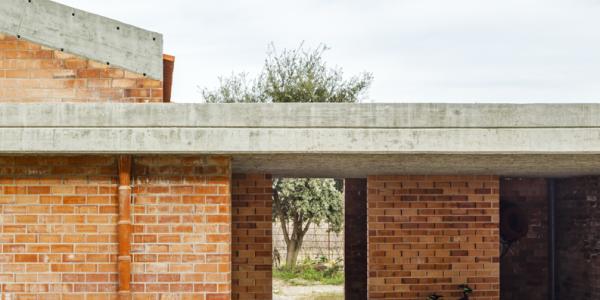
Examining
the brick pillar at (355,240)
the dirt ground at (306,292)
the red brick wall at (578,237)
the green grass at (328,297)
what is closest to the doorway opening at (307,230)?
the dirt ground at (306,292)

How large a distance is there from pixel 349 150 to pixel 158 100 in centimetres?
199

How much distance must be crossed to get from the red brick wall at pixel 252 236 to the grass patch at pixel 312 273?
9948mm

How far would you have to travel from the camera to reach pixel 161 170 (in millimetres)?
5535

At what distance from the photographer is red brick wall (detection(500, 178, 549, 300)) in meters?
10.3

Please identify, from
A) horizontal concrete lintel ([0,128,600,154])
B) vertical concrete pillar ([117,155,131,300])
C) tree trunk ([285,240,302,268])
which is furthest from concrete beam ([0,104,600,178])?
tree trunk ([285,240,302,268])

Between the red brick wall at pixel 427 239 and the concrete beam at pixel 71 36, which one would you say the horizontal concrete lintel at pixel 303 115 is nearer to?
the concrete beam at pixel 71 36

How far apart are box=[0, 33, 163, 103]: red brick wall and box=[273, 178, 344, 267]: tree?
542 inches

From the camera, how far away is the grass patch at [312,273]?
59.2 ft

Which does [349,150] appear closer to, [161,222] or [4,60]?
[161,222]

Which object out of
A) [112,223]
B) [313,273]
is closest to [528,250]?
[112,223]

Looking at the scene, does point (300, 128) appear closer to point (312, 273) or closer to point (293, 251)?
point (312, 273)

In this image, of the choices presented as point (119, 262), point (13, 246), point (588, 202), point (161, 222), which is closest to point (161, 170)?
point (161, 222)

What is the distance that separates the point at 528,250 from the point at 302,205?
406 inches

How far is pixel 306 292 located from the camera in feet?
53.1
